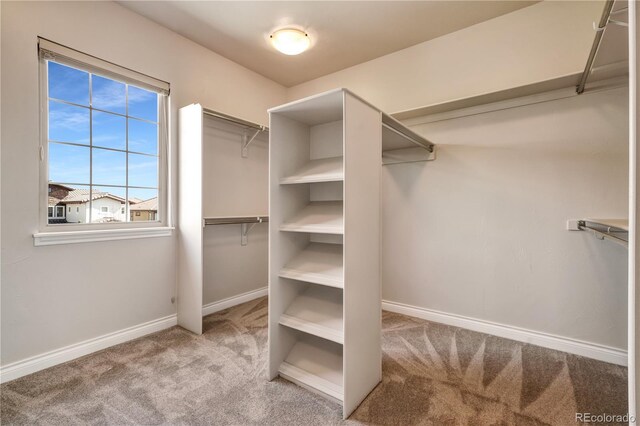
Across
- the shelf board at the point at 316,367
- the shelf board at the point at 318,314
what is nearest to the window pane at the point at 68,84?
the shelf board at the point at 318,314

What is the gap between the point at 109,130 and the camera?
242cm

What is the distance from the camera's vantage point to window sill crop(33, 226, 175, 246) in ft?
6.56

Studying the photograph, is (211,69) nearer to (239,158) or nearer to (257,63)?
(257,63)

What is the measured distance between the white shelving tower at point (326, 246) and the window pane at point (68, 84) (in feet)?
5.58

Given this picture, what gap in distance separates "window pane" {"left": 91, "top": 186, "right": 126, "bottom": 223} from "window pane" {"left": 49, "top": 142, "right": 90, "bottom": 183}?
15 cm

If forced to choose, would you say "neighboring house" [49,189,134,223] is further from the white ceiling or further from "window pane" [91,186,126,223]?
the white ceiling

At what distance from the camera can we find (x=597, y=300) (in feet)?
7.07

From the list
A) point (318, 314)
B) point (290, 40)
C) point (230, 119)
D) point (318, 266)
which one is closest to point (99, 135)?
point (230, 119)

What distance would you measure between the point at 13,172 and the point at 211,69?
200 centimetres

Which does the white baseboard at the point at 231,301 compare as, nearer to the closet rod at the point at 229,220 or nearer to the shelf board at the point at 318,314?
the closet rod at the point at 229,220

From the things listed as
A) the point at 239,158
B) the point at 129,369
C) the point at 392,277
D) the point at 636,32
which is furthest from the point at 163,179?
the point at 636,32

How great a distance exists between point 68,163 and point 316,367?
7.94 ft

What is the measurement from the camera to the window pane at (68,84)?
211 centimetres

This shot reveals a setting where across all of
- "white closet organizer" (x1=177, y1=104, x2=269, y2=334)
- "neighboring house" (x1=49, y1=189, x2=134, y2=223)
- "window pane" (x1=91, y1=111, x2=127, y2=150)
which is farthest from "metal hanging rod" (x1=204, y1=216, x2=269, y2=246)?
"window pane" (x1=91, y1=111, x2=127, y2=150)
